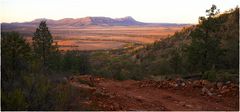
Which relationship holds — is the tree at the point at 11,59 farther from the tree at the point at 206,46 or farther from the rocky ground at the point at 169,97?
the tree at the point at 206,46

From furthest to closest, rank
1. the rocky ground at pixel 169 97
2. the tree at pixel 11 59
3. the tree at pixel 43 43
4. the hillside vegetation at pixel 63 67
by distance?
the tree at pixel 43 43 < the rocky ground at pixel 169 97 < the tree at pixel 11 59 < the hillside vegetation at pixel 63 67

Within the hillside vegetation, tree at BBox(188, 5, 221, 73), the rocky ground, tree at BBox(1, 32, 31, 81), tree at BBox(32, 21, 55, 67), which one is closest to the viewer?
the hillside vegetation

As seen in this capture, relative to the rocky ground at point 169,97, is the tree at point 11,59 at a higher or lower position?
higher

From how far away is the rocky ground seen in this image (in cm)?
1110

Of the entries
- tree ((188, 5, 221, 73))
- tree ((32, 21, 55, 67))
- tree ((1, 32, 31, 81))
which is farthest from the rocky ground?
tree ((32, 21, 55, 67))

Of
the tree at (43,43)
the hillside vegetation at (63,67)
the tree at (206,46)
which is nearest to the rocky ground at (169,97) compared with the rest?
the hillside vegetation at (63,67)

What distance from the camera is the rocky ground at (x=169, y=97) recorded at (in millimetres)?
11099

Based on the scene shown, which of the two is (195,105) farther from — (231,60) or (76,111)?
(231,60)

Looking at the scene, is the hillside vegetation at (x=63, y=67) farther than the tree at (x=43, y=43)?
No

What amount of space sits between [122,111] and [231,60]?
623 inches

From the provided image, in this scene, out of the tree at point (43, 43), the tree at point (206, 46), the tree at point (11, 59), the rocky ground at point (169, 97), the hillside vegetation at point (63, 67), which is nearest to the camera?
the hillside vegetation at point (63, 67)

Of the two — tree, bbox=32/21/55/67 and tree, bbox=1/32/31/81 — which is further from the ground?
tree, bbox=1/32/31/81

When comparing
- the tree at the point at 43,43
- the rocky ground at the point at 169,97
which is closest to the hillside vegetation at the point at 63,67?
the tree at the point at 43,43

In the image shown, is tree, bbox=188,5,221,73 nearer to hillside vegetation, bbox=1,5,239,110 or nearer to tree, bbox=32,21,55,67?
hillside vegetation, bbox=1,5,239,110
